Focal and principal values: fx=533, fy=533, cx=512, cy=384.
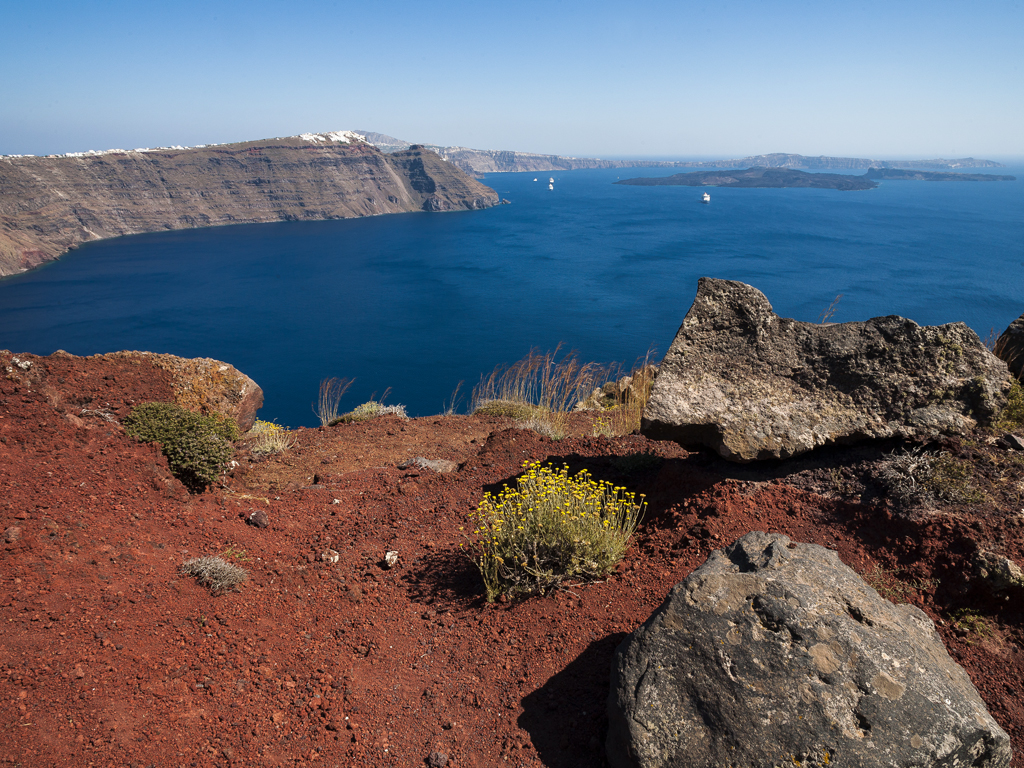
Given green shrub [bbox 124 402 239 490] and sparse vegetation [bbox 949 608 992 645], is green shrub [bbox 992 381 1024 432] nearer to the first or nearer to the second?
sparse vegetation [bbox 949 608 992 645]

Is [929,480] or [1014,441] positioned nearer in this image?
[929,480]

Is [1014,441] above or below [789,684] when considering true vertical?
above

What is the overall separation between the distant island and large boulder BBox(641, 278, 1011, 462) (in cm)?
17371

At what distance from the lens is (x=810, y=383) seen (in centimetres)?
484

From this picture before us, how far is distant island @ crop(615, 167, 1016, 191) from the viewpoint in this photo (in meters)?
156

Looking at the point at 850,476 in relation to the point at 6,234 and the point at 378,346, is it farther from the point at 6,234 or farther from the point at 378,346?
the point at 6,234

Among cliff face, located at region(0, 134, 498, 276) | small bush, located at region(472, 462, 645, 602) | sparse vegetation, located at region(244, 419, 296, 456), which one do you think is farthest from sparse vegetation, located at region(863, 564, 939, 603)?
cliff face, located at region(0, 134, 498, 276)

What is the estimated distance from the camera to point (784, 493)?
14.7 ft

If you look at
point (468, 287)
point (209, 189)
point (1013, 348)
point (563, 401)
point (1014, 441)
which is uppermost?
point (209, 189)

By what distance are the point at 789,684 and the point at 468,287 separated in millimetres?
63117

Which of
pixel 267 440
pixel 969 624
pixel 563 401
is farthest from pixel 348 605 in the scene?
pixel 563 401

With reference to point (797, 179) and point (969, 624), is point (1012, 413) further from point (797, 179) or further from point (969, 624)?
point (797, 179)

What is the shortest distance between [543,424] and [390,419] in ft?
10.1

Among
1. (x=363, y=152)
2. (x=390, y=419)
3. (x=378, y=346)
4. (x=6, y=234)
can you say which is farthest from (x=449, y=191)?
(x=390, y=419)
